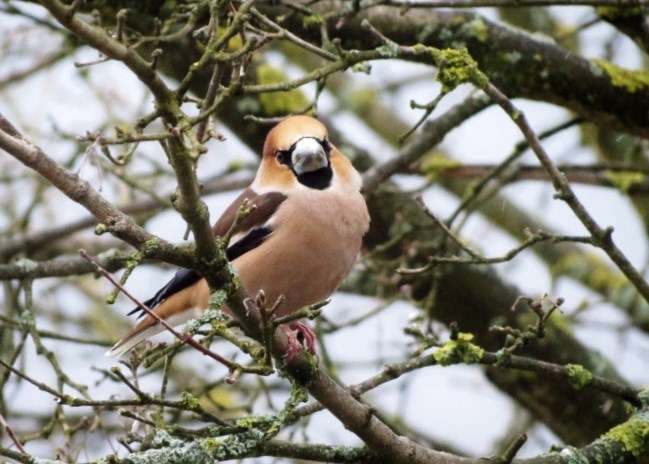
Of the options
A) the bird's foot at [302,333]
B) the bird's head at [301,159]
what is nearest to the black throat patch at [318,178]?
the bird's head at [301,159]

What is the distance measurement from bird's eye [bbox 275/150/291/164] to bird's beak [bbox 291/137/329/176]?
0.36 feet

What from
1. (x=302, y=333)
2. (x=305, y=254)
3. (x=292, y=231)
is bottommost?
(x=302, y=333)

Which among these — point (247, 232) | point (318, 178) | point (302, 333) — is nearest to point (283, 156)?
point (318, 178)

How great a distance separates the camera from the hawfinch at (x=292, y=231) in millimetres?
4555

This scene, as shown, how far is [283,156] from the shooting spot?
493 centimetres

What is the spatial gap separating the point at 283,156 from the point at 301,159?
236 mm

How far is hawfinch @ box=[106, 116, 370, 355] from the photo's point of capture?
4555 mm

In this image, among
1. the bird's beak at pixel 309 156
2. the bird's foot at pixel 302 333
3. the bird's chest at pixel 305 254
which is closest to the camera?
the bird's foot at pixel 302 333

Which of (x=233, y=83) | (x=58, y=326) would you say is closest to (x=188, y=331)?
(x=233, y=83)

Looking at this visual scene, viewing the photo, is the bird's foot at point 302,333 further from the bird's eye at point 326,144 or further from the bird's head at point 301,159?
the bird's eye at point 326,144

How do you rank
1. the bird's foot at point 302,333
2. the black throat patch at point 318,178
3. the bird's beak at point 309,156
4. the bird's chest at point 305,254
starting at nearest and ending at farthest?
the bird's foot at point 302,333
the bird's chest at point 305,254
the bird's beak at point 309,156
the black throat patch at point 318,178

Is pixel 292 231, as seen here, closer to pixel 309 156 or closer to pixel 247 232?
pixel 247 232

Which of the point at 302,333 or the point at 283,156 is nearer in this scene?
the point at 302,333

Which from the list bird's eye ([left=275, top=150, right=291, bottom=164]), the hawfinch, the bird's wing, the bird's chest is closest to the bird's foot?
the hawfinch
